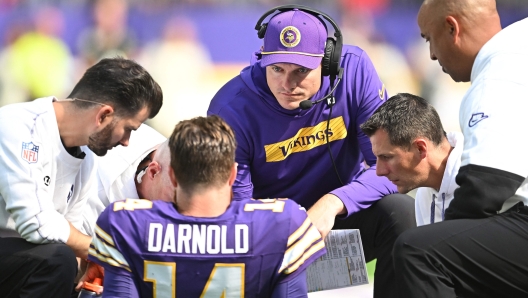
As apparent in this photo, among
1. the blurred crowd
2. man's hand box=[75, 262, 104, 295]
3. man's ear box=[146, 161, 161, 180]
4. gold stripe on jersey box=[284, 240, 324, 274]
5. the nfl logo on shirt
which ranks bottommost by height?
gold stripe on jersey box=[284, 240, 324, 274]

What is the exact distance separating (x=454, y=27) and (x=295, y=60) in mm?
823

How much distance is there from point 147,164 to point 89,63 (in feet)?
7.00

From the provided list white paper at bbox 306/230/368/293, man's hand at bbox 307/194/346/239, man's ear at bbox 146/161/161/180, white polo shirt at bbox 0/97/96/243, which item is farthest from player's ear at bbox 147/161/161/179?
white paper at bbox 306/230/368/293

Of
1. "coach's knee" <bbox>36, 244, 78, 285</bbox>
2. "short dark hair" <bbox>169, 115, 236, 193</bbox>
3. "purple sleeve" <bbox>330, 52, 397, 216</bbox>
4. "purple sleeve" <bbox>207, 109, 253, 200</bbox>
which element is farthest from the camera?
"purple sleeve" <bbox>207, 109, 253, 200</bbox>

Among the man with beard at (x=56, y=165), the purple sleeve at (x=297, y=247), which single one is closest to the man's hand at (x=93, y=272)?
the man with beard at (x=56, y=165)

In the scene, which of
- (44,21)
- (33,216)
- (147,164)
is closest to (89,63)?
(44,21)

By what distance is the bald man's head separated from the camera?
7.93 feet

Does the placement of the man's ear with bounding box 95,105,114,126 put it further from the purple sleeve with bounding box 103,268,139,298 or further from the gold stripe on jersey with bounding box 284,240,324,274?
the gold stripe on jersey with bounding box 284,240,324,274

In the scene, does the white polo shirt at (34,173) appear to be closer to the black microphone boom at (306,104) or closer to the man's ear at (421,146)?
the black microphone boom at (306,104)

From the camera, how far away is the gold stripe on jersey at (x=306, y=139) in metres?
3.27

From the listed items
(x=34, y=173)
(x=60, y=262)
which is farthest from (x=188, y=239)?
(x=34, y=173)

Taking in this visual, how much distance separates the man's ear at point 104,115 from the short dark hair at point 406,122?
99 centimetres

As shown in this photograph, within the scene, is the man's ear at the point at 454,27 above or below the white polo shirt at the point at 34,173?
above

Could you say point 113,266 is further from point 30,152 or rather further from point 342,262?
point 342,262
